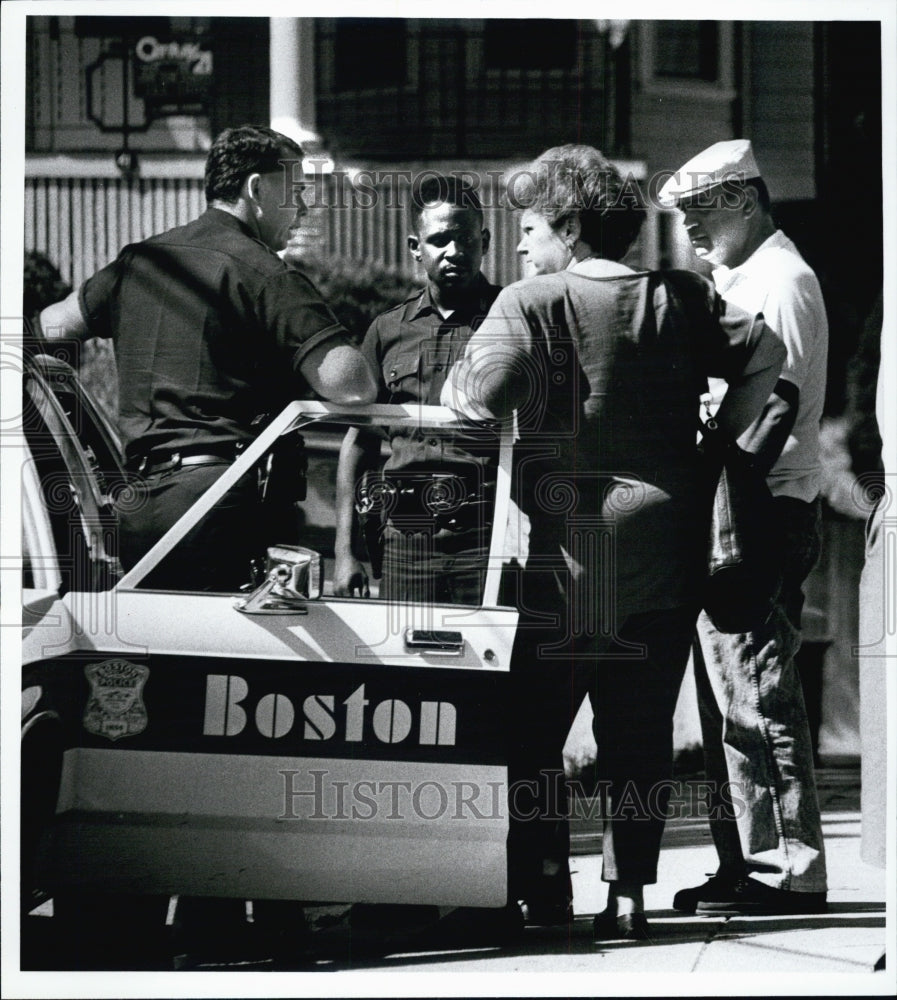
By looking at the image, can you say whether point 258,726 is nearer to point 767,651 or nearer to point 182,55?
point 767,651

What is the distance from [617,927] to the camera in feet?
15.0

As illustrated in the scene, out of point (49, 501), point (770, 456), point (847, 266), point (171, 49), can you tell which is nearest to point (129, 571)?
point (49, 501)

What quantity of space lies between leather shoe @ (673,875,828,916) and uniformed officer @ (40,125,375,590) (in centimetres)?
175

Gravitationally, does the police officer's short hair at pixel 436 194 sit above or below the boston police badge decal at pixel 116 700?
above

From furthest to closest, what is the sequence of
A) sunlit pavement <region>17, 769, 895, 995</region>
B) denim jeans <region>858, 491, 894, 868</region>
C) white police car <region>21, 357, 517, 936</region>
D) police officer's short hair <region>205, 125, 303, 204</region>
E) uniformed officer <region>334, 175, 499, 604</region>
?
denim jeans <region>858, 491, 894, 868</region> → police officer's short hair <region>205, 125, 303, 204</region> → sunlit pavement <region>17, 769, 895, 995</region> → uniformed officer <region>334, 175, 499, 604</region> → white police car <region>21, 357, 517, 936</region>

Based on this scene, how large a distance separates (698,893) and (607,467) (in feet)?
4.55

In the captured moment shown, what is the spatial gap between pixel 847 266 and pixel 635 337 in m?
0.77

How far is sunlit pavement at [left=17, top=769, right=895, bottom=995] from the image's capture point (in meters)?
4.51

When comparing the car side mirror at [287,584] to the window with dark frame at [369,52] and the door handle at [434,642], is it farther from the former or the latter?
the window with dark frame at [369,52]

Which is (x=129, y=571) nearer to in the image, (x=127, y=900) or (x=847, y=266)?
(x=127, y=900)

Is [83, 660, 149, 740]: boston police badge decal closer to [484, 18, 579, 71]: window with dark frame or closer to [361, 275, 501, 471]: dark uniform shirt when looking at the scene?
[361, 275, 501, 471]: dark uniform shirt

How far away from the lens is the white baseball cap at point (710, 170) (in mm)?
4660

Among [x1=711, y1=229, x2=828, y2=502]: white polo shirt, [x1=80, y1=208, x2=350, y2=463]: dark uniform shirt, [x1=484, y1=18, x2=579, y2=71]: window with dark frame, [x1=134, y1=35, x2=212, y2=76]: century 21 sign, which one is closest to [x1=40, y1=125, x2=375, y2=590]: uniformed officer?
[x1=80, y1=208, x2=350, y2=463]: dark uniform shirt

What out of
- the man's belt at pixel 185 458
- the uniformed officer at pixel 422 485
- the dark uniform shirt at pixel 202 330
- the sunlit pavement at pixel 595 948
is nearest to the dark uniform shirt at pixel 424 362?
the uniformed officer at pixel 422 485
